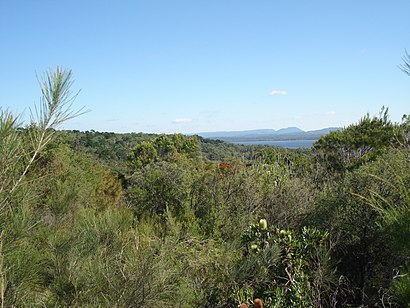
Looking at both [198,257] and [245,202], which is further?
[245,202]

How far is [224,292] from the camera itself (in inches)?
227

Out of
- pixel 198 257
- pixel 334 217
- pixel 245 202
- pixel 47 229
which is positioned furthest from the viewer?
pixel 245 202

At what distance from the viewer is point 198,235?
7301 millimetres

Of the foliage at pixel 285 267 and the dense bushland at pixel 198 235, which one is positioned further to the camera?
the foliage at pixel 285 267

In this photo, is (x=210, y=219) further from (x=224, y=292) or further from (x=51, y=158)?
(x=51, y=158)

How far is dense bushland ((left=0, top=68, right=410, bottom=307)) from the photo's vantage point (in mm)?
2537

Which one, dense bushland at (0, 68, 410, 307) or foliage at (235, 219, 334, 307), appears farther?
foliage at (235, 219, 334, 307)

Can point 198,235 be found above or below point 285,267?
above

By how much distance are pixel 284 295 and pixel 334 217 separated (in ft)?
8.02

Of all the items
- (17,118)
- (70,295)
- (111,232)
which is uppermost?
(17,118)

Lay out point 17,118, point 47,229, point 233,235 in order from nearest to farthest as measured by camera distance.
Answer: point 17,118, point 47,229, point 233,235

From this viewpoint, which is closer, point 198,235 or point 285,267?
point 285,267

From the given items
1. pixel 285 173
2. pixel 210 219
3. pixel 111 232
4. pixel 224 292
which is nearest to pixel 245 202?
pixel 210 219

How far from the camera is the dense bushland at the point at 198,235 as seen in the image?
2.54 meters
